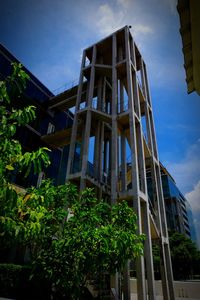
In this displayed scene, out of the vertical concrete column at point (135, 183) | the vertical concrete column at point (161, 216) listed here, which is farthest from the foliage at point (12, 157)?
the vertical concrete column at point (161, 216)

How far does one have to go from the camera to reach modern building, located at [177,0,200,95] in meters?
3.19

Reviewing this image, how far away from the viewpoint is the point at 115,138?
18.2 m

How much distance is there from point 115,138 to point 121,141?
3.71m

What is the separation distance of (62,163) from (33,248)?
21.5 meters

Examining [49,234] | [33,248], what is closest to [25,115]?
[49,234]

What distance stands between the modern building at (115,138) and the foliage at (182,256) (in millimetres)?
17682

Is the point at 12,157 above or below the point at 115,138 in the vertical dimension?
below

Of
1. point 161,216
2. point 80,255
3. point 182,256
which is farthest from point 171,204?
point 80,255

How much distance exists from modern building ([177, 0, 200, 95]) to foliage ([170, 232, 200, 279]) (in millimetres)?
41798

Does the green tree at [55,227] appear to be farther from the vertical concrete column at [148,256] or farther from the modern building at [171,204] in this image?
the modern building at [171,204]

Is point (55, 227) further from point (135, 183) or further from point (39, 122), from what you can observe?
point (39, 122)

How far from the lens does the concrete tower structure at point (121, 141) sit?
16.1 meters

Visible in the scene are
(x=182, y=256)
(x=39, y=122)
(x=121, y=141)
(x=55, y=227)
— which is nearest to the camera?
(x=55, y=227)

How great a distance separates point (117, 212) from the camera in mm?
8547
